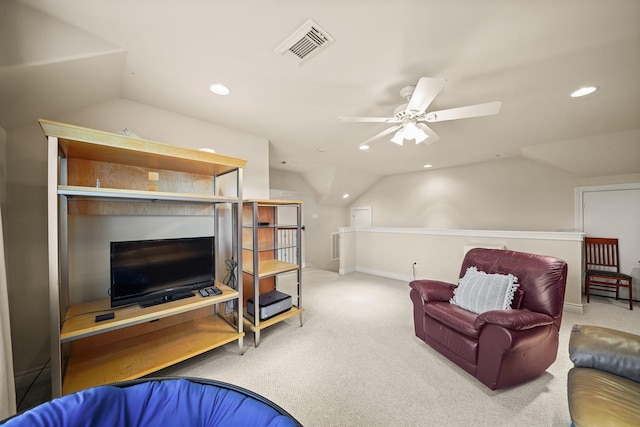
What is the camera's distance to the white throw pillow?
194 cm

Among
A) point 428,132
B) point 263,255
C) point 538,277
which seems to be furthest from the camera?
point 263,255

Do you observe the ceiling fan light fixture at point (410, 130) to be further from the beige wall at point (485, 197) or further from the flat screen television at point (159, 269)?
the beige wall at point (485, 197)

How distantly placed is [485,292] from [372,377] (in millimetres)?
1291

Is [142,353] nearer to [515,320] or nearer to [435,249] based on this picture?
[515,320]

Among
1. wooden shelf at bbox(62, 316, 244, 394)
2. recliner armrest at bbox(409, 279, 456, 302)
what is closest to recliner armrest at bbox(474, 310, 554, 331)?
recliner armrest at bbox(409, 279, 456, 302)

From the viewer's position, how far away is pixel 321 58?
5.03 feet

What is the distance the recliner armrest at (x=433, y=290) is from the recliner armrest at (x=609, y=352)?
3.01ft

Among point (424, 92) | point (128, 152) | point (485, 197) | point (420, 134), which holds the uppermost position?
point (424, 92)

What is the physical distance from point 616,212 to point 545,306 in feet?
11.3

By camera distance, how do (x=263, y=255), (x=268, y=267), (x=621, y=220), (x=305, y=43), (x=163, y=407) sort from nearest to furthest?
(x=163, y=407)
(x=305, y=43)
(x=268, y=267)
(x=263, y=255)
(x=621, y=220)

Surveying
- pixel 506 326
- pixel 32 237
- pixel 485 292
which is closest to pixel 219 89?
pixel 32 237

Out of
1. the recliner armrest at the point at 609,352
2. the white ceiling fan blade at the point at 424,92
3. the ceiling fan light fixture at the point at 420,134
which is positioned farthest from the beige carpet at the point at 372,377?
the white ceiling fan blade at the point at 424,92

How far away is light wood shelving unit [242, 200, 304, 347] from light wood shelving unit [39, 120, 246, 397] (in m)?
0.20

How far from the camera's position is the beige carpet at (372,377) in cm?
147
